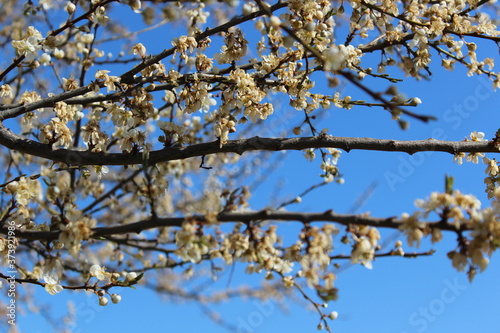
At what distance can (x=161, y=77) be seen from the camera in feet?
8.18

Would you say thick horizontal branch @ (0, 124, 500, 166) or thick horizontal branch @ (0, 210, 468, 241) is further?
thick horizontal branch @ (0, 124, 500, 166)

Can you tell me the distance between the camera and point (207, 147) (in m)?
2.32

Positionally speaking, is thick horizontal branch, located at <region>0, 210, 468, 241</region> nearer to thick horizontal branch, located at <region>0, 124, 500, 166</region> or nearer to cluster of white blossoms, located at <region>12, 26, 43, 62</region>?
thick horizontal branch, located at <region>0, 124, 500, 166</region>

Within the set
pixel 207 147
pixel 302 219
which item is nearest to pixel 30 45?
pixel 207 147

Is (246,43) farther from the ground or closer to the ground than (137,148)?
farther from the ground

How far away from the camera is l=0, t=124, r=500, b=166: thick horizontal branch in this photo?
227 centimetres

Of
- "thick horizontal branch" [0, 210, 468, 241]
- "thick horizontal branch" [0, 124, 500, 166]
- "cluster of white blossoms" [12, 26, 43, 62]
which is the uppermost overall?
"cluster of white blossoms" [12, 26, 43, 62]

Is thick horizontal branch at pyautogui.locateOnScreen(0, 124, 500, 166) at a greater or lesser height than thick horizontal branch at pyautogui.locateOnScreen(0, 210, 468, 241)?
greater

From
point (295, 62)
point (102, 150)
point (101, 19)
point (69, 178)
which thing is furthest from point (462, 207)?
point (69, 178)

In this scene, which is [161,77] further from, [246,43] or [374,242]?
[374,242]

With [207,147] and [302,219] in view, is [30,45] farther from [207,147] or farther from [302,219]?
[302,219]

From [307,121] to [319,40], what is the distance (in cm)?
55

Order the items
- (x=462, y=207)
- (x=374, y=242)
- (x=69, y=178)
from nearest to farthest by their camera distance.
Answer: (x=462, y=207) → (x=374, y=242) → (x=69, y=178)

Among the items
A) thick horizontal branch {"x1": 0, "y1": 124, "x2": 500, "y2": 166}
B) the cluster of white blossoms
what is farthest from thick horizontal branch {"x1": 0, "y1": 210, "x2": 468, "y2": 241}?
the cluster of white blossoms
